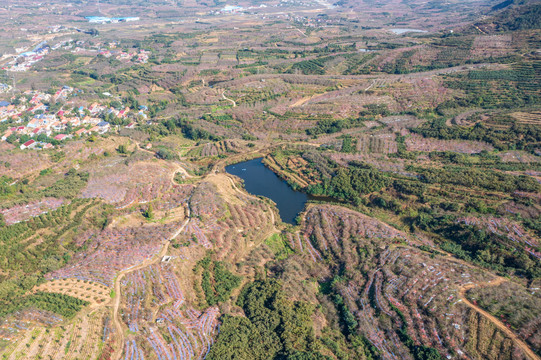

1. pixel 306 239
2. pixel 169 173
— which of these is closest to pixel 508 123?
pixel 306 239

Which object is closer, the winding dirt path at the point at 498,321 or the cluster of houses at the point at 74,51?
the winding dirt path at the point at 498,321

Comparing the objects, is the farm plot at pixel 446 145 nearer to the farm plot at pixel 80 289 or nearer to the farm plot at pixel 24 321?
the farm plot at pixel 80 289

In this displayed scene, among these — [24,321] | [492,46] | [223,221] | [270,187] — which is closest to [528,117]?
[492,46]

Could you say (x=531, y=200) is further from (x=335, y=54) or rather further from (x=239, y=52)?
(x=239, y=52)

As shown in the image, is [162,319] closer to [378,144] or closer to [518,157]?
[378,144]

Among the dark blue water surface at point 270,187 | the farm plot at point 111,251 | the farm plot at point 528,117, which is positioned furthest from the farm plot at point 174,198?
the farm plot at point 528,117

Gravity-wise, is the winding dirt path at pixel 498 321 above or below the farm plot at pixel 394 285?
above

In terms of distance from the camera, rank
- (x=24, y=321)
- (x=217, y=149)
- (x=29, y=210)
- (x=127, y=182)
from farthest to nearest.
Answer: (x=217, y=149)
(x=127, y=182)
(x=29, y=210)
(x=24, y=321)

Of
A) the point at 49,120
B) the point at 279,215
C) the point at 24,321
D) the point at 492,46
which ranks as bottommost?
the point at 279,215
